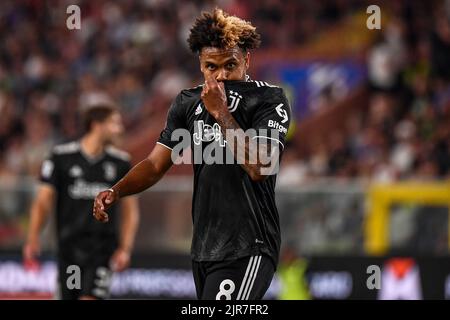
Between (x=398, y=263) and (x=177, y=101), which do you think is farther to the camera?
(x=398, y=263)

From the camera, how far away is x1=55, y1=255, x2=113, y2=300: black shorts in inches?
368

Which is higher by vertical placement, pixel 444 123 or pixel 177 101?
pixel 444 123

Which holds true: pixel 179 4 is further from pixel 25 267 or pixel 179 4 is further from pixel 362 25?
pixel 25 267

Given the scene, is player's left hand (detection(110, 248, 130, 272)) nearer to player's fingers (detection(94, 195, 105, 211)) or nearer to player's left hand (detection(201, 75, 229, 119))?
player's fingers (detection(94, 195, 105, 211))

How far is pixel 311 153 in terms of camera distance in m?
16.7

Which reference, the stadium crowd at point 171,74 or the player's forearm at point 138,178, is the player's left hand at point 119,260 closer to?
the player's forearm at point 138,178

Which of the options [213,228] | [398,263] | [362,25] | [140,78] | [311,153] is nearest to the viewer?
[213,228]

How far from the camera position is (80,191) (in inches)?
382

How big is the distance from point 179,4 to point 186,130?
14763 millimetres

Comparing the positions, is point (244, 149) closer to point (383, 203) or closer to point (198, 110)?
point (198, 110)

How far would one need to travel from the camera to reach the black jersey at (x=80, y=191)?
9.52 m

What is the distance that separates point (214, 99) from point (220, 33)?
1.43 ft

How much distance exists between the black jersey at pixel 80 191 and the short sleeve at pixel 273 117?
12.9 feet

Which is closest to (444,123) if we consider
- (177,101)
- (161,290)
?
(161,290)
